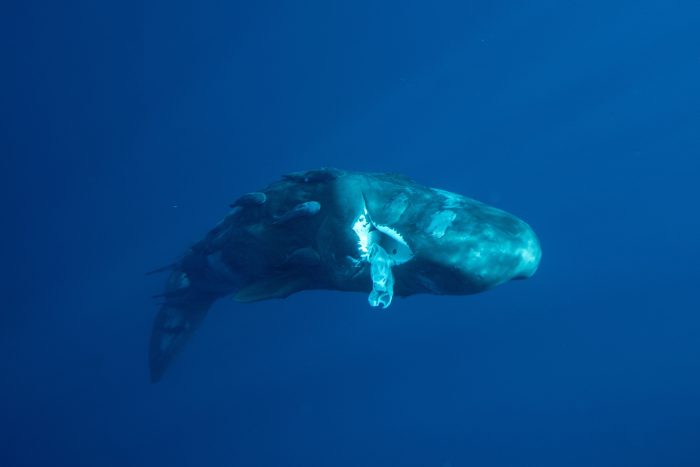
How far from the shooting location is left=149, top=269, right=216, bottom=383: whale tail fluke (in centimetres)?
1089

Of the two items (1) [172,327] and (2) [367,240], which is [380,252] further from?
(1) [172,327]

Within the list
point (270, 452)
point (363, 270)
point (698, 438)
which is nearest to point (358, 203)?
point (363, 270)

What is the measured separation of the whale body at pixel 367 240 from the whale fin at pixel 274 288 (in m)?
0.01

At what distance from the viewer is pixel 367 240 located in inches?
205

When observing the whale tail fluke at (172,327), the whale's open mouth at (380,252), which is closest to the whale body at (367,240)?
the whale's open mouth at (380,252)

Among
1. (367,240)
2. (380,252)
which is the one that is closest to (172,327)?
(367,240)

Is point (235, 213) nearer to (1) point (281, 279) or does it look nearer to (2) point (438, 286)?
(1) point (281, 279)

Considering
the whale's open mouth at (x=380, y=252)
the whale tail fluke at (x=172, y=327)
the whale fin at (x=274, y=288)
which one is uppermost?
the whale's open mouth at (x=380, y=252)

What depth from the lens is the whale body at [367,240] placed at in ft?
15.4

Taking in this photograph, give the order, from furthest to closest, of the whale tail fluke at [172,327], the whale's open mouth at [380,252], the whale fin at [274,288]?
the whale tail fluke at [172,327]
the whale fin at [274,288]
the whale's open mouth at [380,252]

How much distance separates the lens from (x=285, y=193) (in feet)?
21.2

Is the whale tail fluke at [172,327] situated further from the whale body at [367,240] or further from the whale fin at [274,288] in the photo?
the whale fin at [274,288]

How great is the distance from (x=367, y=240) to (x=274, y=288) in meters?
1.56

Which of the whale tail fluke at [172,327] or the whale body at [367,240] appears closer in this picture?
the whale body at [367,240]
